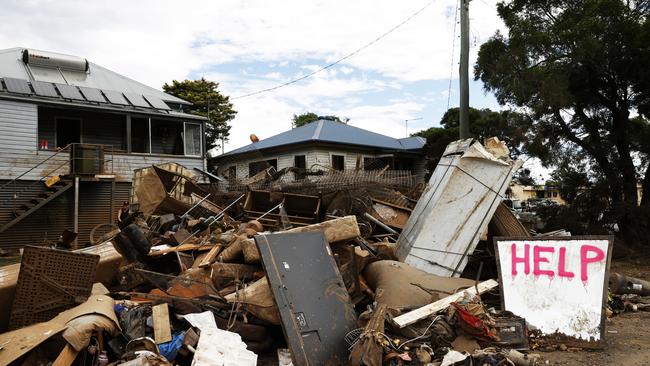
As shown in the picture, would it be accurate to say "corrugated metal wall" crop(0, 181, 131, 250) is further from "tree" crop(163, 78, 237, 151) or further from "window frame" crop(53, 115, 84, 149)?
"tree" crop(163, 78, 237, 151)

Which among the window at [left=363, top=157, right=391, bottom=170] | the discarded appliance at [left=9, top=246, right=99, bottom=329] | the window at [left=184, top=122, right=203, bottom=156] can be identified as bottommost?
the discarded appliance at [left=9, top=246, right=99, bottom=329]

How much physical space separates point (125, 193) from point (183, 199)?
→ 21.2 ft

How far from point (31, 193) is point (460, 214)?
1371cm

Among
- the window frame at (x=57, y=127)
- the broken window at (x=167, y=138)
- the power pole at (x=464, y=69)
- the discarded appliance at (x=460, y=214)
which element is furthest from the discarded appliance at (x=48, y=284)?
the broken window at (x=167, y=138)

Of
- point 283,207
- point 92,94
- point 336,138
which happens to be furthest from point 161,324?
point 336,138

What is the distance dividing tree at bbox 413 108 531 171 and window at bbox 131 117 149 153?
1193 centimetres

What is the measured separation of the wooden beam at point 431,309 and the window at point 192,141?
14803mm

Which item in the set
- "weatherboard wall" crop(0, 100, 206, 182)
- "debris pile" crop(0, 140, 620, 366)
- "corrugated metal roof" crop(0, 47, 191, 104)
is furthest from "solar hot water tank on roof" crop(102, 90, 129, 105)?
"debris pile" crop(0, 140, 620, 366)

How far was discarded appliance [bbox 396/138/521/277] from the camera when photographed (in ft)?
21.8

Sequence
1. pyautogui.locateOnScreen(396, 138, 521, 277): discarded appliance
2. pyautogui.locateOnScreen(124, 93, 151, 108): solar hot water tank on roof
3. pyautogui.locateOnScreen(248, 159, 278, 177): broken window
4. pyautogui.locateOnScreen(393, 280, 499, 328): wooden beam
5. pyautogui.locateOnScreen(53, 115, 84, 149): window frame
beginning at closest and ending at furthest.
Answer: pyautogui.locateOnScreen(393, 280, 499, 328): wooden beam, pyautogui.locateOnScreen(396, 138, 521, 277): discarded appliance, pyautogui.locateOnScreen(53, 115, 84, 149): window frame, pyautogui.locateOnScreen(124, 93, 151, 108): solar hot water tank on roof, pyautogui.locateOnScreen(248, 159, 278, 177): broken window

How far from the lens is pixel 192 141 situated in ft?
60.8

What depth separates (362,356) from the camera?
3988 millimetres

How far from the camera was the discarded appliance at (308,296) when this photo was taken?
4.41m

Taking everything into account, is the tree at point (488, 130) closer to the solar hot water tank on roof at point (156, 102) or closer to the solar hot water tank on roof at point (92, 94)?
the solar hot water tank on roof at point (156, 102)
